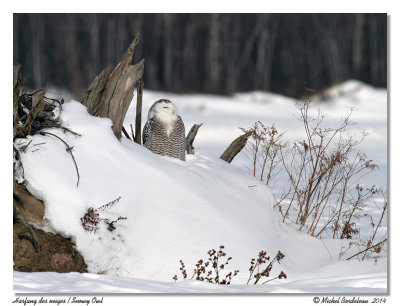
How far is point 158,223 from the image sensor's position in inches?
166

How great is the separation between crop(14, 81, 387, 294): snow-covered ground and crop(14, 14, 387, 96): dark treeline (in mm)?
9061

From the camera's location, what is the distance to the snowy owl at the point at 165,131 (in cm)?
521

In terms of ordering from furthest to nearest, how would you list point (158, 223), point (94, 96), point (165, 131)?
point (165, 131) → point (94, 96) → point (158, 223)

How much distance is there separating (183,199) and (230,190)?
2.36 ft

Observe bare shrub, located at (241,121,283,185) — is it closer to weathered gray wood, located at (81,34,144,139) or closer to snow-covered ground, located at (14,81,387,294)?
snow-covered ground, located at (14,81,387,294)

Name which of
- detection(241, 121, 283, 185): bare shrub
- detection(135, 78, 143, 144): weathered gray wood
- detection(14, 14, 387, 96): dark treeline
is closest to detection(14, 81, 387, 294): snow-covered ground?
detection(241, 121, 283, 185): bare shrub

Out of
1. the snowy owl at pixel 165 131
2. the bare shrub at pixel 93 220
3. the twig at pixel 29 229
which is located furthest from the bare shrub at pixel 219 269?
the snowy owl at pixel 165 131

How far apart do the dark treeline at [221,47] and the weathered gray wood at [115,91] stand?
28.7ft

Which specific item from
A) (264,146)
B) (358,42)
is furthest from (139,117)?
(358,42)

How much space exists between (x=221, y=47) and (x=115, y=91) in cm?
1178

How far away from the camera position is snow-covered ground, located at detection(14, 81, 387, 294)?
3.63m

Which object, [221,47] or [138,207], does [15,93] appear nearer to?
[138,207]

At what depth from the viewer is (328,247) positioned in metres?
5.52
